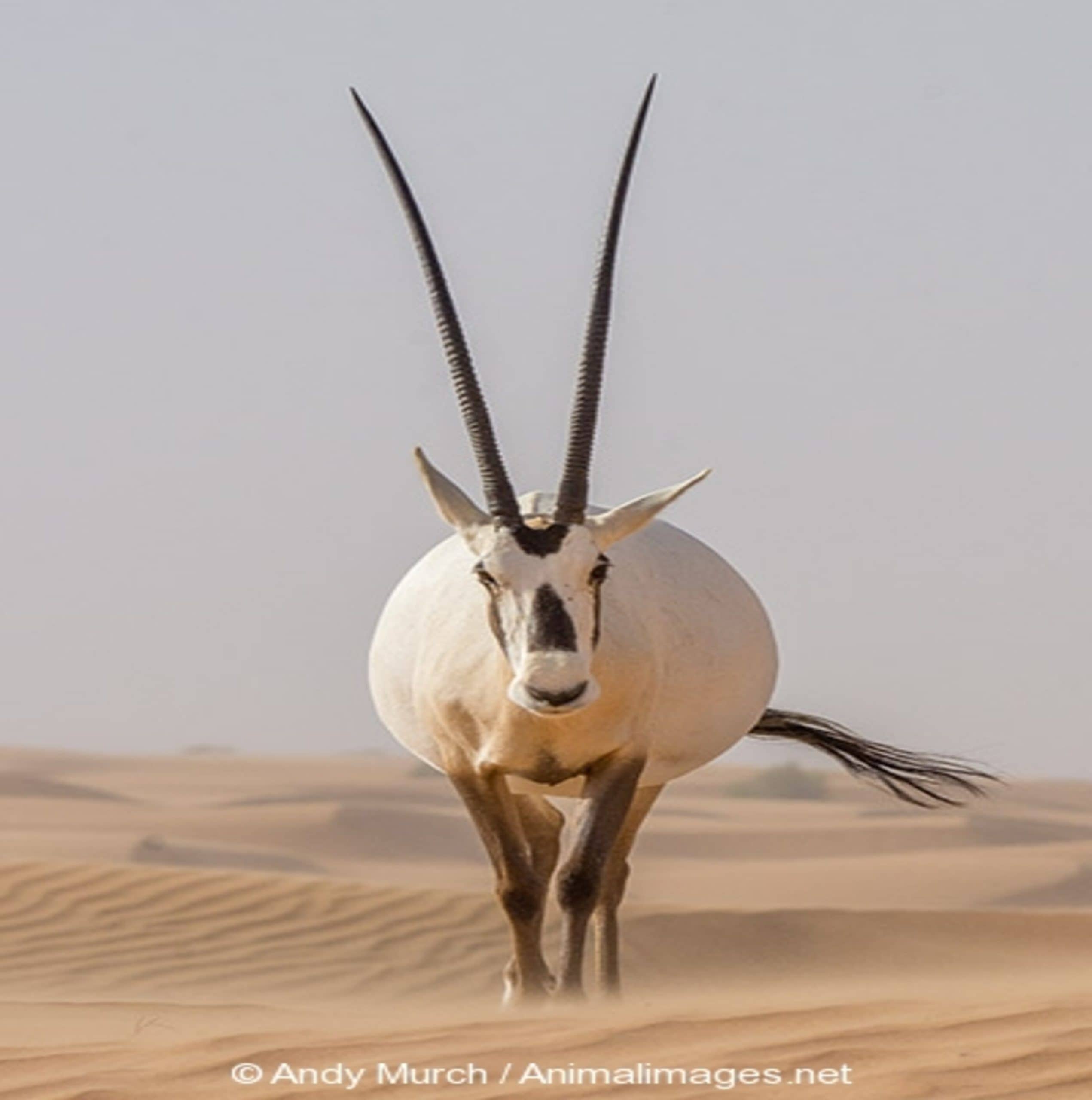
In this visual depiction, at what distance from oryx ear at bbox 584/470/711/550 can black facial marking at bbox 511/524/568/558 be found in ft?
0.56

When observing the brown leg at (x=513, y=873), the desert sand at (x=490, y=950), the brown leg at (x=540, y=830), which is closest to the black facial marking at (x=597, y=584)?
the brown leg at (x=513, y=873)

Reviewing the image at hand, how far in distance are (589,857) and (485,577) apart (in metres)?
1.17

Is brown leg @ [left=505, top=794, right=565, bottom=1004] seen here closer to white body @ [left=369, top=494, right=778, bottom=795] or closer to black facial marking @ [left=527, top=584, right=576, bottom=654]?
white body @ [left=369, top=494, right=778, bottom=795]

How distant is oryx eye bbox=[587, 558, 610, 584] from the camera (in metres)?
8.62

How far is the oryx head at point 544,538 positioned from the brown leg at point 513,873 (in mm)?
725

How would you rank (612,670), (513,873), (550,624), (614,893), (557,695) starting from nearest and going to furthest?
(557,695), (550,624), (612,670), (513,873), (614,893)

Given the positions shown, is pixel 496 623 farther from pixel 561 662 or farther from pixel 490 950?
pixel 490 950

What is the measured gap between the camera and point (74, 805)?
3219cm

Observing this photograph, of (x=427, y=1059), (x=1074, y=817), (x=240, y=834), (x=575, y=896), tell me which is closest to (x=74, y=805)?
(x=240, y=834)

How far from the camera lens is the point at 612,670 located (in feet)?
29.8

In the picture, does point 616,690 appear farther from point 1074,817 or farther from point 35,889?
point 1074,817

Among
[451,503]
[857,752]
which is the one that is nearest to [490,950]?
[857,752]

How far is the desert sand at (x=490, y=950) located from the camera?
6.39 metres

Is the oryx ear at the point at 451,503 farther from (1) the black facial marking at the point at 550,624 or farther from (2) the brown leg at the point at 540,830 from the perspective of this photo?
(2) the brown leg at the point at 540,830
